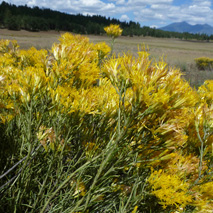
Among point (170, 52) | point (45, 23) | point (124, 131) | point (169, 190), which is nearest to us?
point (124, 131)

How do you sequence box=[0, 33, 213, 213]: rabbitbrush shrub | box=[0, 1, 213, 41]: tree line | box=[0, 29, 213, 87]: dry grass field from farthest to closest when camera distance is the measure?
1. box=[0, 1, 213, 41]: tree line
2. box=[0, 29, 213, 87]: dry grass field
3. box=[0, 33, 213, 213]: rabbitbrush shrub

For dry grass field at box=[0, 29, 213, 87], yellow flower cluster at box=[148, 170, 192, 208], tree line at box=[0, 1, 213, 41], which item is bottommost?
yellow flower cluster at box=[148, 170, 192, 208]

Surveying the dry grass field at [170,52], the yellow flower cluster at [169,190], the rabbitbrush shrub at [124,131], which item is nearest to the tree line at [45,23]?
the dry grass field at [170,52]

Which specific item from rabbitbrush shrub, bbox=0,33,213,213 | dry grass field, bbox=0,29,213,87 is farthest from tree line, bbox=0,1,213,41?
rabbitbrush shrub, bbox=0,33,213,213

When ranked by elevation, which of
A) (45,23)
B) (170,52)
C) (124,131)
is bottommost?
(124,131)

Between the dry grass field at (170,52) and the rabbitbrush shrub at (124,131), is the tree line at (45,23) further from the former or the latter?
the rabbitbrush shrub at (124,131)

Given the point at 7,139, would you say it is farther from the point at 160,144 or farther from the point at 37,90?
the point at 160,144

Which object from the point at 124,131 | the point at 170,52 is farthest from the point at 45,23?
the point at 124,131

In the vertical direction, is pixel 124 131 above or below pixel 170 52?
below

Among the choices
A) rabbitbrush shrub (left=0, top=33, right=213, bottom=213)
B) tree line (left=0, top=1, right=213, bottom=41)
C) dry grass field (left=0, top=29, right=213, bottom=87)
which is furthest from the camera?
tree line (left=0, top=1, right=213, bottom=41)

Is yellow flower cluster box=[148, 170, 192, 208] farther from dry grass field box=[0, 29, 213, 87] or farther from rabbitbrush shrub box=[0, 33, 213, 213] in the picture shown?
dry grass field box=[0, 29, 213, 87]

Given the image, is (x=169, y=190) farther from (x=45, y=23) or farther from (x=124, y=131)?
(x=45, y=23)

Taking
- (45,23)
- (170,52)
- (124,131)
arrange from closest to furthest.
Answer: (124,131) < (170,52) < (45,23)

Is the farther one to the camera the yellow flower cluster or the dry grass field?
the dry grass field
